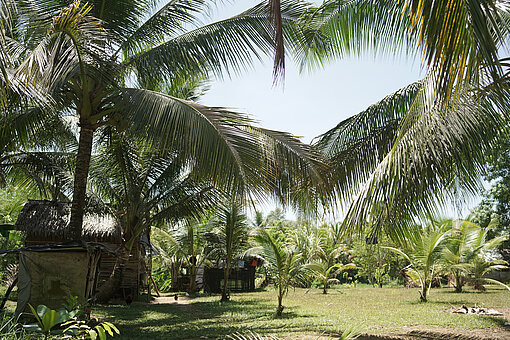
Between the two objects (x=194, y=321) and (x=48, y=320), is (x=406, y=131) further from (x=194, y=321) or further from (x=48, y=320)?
(x=194, y=321)

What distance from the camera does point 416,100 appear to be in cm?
451

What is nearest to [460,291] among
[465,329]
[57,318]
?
[465,329]

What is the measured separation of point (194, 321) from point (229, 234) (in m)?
5.01

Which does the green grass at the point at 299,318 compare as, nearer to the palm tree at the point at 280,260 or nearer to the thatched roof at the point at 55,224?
the palm tree at the point at 280,260

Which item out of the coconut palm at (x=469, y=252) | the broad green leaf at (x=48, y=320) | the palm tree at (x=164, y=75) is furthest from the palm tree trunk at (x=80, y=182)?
the coconut palm at (x=469, y=252)

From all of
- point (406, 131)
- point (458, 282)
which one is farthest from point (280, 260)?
point (458, 282)

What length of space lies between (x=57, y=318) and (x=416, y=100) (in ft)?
12.6

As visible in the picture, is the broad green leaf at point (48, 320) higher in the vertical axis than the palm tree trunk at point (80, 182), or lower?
lower

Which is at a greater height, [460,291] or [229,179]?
[229,179]

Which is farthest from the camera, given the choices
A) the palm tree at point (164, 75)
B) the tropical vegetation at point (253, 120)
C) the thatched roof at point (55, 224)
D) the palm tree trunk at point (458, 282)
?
the palm tree trunk at point (458, 282)

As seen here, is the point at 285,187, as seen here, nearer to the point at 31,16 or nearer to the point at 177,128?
the point at 177,128

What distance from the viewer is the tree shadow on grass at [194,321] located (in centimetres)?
773

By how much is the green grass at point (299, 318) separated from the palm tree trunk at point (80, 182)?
211 cm

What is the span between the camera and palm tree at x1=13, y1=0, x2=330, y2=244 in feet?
18.5
